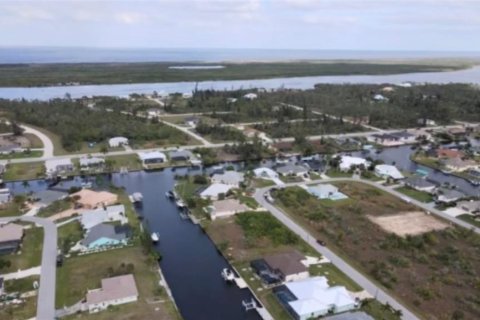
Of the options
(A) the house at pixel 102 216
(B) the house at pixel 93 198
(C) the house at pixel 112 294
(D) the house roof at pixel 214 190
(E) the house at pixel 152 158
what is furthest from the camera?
(E) the house at pixel 152 158

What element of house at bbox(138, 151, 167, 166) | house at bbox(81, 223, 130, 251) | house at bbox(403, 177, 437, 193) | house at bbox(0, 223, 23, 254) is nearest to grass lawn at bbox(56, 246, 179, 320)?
house at bbox(81, 223, 130, 251)

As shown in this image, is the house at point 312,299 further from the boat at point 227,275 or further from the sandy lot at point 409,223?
the sandy lot at point 409,223

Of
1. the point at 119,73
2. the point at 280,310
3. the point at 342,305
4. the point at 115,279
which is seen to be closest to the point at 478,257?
the point at 342,305

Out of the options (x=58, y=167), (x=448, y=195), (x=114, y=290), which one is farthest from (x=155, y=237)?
(x=448, y=195)

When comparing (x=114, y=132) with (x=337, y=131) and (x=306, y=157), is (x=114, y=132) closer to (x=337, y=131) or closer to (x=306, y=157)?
(x=306, y=157)

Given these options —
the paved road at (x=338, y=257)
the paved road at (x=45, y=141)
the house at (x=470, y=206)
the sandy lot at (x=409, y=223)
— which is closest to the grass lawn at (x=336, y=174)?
the paved road at (x=338, y=257)

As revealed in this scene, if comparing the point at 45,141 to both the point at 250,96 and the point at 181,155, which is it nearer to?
the point at 181,155
